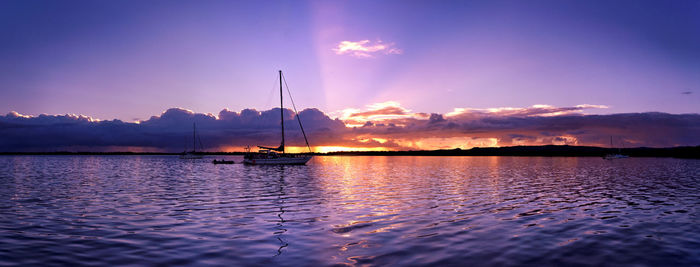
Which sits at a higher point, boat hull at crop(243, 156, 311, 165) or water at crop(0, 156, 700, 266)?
boat hull at crop(243, 156, 311, 165)

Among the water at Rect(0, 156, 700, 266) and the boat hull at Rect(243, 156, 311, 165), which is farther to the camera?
the boat hull at Rect(243, 156, 311, 165)

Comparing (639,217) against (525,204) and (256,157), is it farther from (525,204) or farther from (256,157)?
(256,157)

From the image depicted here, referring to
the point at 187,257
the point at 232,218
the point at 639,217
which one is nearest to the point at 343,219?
the point at 232,218

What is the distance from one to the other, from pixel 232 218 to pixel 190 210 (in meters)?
4.36

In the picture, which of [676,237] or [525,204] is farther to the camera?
[525,204]

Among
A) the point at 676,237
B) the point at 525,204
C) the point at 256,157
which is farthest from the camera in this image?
the point at 256,157

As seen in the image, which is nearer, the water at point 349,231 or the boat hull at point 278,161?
the water at point 349,231

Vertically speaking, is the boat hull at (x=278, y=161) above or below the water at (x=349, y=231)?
above

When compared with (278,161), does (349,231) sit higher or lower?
lower

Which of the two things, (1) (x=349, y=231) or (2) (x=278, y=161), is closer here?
(1) (x=349, y=231)

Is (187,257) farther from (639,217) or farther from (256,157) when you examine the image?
(256,157)

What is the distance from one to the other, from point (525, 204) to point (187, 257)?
21.5 m

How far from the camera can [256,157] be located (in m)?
94.7

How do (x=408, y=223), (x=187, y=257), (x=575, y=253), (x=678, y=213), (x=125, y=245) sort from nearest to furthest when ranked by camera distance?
(x=187, y=257) → (x=575, y=253) → (x=125, y=245) → (x=408, y=223) → (x=678, y=213)
